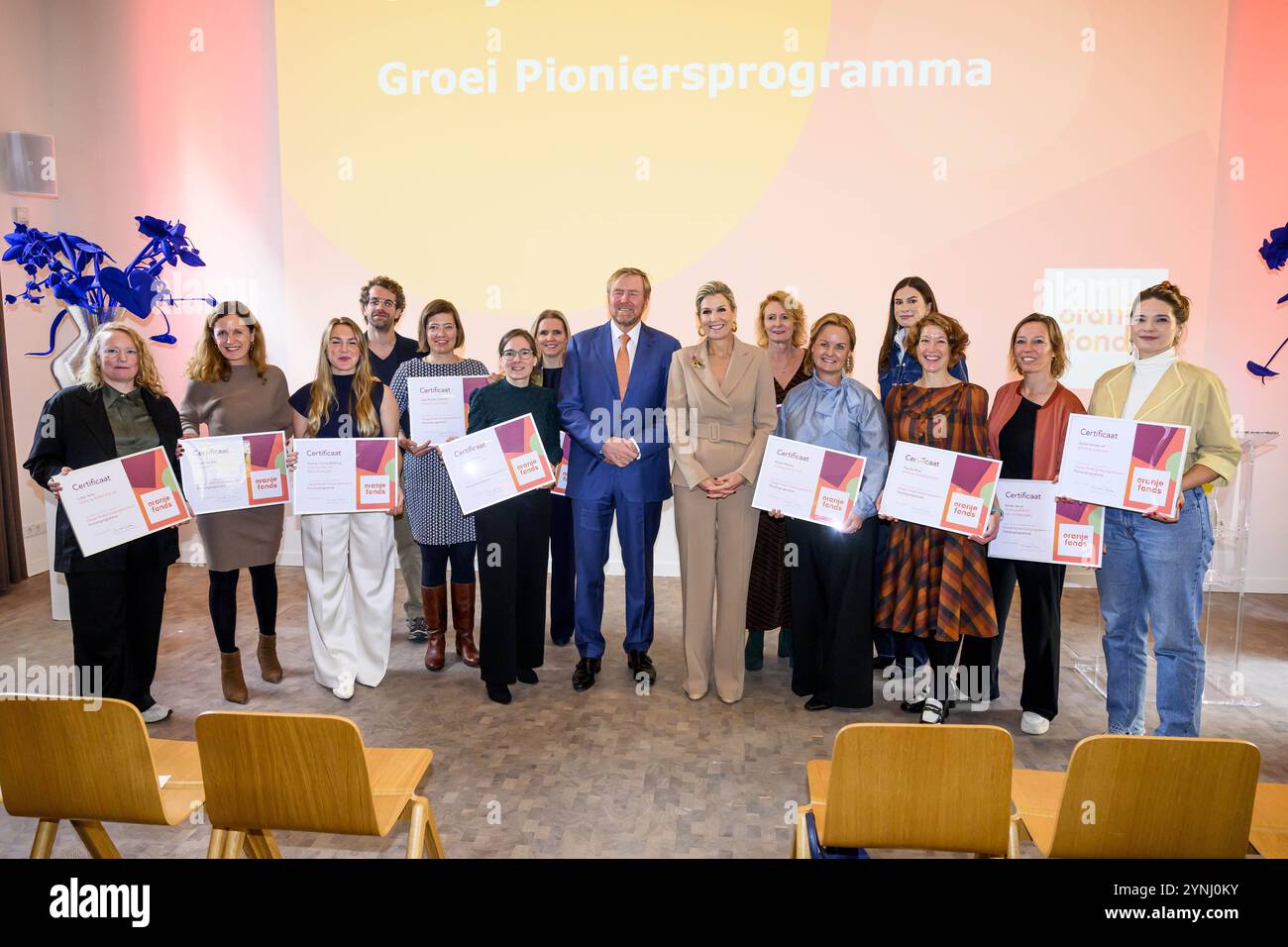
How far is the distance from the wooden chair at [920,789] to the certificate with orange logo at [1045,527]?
69.5 inches

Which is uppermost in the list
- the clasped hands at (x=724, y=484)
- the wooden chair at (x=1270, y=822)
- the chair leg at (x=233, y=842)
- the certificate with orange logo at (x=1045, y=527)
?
the clasped hands at (x=724, y=484)

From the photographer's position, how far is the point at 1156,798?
6.08ft

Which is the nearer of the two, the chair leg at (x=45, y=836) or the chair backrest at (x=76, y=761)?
the chair backrest at (x=76, y=761)

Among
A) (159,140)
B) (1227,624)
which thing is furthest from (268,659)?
(1227,624)

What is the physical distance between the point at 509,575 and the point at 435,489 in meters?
0.67

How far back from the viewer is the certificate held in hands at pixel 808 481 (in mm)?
3684

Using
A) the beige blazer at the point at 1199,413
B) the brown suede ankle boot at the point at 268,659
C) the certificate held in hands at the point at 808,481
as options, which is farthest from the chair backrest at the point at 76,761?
the beige blazer at the point at 1199,413

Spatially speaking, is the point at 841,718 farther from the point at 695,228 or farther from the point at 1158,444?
the point at 695,228

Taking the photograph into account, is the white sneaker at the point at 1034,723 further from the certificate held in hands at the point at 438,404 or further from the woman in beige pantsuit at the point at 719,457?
the certificate held in hands at the point at 438,404

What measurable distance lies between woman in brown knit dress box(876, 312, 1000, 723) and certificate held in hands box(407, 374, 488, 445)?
2.08 metres

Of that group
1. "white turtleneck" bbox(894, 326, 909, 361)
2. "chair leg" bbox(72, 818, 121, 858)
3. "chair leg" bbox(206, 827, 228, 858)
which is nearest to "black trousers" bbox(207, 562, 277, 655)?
"chair leg" bbox(72, 818, 121, 858)

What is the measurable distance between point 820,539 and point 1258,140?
4655mm

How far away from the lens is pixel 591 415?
417cm
